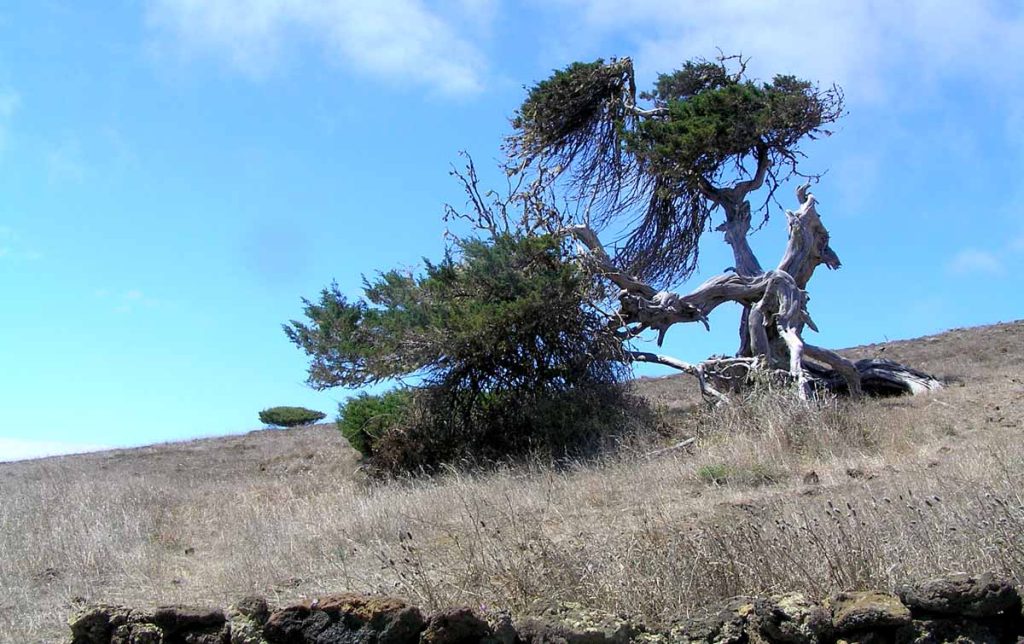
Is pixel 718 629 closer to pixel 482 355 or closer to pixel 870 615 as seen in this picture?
pixel 870 615

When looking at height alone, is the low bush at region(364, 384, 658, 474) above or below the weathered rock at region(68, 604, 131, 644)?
above

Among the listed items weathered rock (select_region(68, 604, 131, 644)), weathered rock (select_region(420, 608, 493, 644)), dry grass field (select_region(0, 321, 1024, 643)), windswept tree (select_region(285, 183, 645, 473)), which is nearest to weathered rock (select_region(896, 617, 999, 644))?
dry grass field (select_region(0, 321, 1024, 643))

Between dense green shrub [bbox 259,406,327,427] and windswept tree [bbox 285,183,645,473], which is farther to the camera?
dense green shrub [bbox 259,406,327,427]

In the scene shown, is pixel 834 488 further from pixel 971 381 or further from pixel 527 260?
pixel 971 381

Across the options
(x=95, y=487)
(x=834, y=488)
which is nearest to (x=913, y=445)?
(x=834, y=488)

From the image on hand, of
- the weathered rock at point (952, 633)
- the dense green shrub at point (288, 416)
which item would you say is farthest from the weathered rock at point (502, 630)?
the dense green shrub at point (288, 416)

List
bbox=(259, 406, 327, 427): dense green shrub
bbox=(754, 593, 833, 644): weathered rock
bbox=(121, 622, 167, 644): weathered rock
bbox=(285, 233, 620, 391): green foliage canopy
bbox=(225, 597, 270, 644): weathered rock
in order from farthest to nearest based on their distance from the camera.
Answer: bbox=(259, 406, 327, 427): dense green shrub → bbox=(285, 233, 620, 391): green foliage canopy → bbox=(121, 622, 167, 644): weathered rock → bbox=(225, 597, 270, 644): weathered rock → bbox=(754, 593, 833, 644): weathered rock

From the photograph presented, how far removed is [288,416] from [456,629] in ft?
93.1

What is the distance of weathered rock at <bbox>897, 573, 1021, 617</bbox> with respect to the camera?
189 inches

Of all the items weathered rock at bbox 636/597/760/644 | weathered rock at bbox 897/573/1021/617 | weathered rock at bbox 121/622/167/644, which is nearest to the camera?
weathered rock at bbox 897/573/1021/617

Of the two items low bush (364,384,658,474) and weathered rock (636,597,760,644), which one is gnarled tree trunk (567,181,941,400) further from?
weathered rock (636,597,760,644)

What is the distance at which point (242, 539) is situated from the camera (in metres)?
9.52

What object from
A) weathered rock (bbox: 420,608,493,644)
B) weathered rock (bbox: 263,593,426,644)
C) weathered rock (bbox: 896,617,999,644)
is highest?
weathered rock (bbox: 263,593,426,644)

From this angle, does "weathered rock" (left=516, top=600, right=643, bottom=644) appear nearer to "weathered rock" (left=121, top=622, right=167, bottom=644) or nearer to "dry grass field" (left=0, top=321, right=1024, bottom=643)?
"dry grass field" (left=0, top=321, right=1024, bottom=643)
